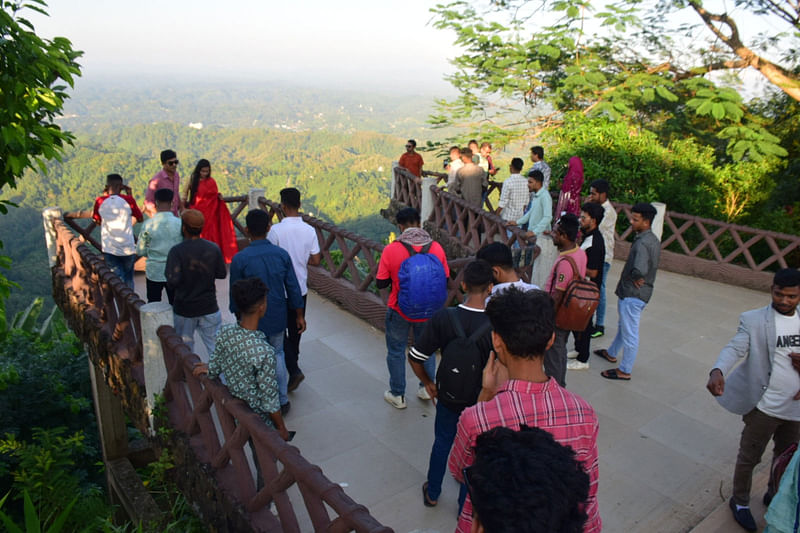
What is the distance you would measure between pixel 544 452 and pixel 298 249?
12.7ft

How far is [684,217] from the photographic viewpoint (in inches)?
383

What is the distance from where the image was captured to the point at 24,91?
3.37 m

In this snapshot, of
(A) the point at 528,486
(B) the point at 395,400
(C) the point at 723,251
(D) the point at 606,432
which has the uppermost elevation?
(A) the point at 528,486

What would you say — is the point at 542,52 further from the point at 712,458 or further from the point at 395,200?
the point at 712,458

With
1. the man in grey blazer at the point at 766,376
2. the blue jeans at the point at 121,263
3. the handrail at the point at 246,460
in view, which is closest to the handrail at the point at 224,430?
the handrail at the point at 246,460

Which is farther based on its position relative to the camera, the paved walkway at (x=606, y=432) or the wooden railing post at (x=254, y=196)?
the wooden railing post at (x=254, y=196)

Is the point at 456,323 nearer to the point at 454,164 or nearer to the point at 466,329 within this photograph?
the point at 466,329

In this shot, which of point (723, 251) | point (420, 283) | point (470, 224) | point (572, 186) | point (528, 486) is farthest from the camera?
point (723, 251)

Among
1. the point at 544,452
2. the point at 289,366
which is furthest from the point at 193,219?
the point at 544,452

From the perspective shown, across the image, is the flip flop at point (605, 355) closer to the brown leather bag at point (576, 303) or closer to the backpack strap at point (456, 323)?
the brown leather bag at point (576, 303)

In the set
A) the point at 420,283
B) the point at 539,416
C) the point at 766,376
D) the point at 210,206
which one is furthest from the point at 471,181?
the point at 539,416

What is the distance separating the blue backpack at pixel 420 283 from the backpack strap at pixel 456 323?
1.12 metres

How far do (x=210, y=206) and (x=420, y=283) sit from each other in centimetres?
429

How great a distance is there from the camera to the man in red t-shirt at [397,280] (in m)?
4.36
